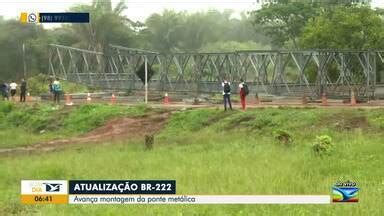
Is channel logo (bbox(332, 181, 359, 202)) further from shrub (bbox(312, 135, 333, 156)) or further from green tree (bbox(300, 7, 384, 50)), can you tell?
green tree (bbox(300, 7, 384, 50))

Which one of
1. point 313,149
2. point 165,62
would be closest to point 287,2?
point 165,62

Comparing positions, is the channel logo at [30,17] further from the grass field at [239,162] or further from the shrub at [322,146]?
the shrub at [322,146]

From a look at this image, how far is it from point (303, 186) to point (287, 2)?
50.8 m

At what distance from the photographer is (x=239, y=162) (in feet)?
48.1

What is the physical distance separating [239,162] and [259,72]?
22301 millimetres

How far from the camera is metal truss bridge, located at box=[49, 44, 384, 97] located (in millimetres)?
33281

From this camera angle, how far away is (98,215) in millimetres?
9461

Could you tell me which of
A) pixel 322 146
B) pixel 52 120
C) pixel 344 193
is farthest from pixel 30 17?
pixel 52 120

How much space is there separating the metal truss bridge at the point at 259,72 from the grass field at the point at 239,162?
8.71 m

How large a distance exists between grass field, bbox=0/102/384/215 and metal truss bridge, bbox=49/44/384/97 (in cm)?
871

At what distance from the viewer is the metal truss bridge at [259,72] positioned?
1310 inches

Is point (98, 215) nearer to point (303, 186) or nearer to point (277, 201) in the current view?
point (277, 201)

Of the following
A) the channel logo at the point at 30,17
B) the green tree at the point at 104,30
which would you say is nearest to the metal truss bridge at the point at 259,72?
the channel logo at the point at 30,17

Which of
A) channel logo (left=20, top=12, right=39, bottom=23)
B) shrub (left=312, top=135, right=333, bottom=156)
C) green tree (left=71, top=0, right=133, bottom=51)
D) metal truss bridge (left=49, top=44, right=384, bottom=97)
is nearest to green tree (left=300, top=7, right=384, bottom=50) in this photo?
metal truss bridge (left=49, top=44, right=384, bottom=97)
